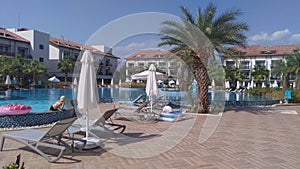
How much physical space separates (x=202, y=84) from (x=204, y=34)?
2.29 meters

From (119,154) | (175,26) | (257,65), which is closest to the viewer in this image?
(119,154)

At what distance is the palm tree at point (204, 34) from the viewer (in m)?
10.5

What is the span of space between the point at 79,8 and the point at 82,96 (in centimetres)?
620

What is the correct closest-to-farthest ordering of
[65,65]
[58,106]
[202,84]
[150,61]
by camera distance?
[58,106] → [202,84] → [150,61] → [65,65]

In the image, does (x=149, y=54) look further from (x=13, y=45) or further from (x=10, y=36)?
(x=10, y=36)

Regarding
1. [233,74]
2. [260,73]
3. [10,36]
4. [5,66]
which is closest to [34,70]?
[5,66]

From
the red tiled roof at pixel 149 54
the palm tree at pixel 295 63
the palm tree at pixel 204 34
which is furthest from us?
the palm tree at pixel 295 63

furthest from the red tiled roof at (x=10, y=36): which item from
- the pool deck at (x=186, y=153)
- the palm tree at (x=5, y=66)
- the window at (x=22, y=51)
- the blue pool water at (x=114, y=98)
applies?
the pool deck at (x=186, y=153)

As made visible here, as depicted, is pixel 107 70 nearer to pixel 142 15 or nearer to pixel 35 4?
pixel 35 4

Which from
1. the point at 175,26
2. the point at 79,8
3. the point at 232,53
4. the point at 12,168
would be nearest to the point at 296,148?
the point at 12,168

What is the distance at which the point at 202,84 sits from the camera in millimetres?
10773

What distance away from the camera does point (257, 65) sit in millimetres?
45938

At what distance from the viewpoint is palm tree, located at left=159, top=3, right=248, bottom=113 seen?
1050 cm

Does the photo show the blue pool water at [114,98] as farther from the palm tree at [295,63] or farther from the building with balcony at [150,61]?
the palm tree at [295,63]
